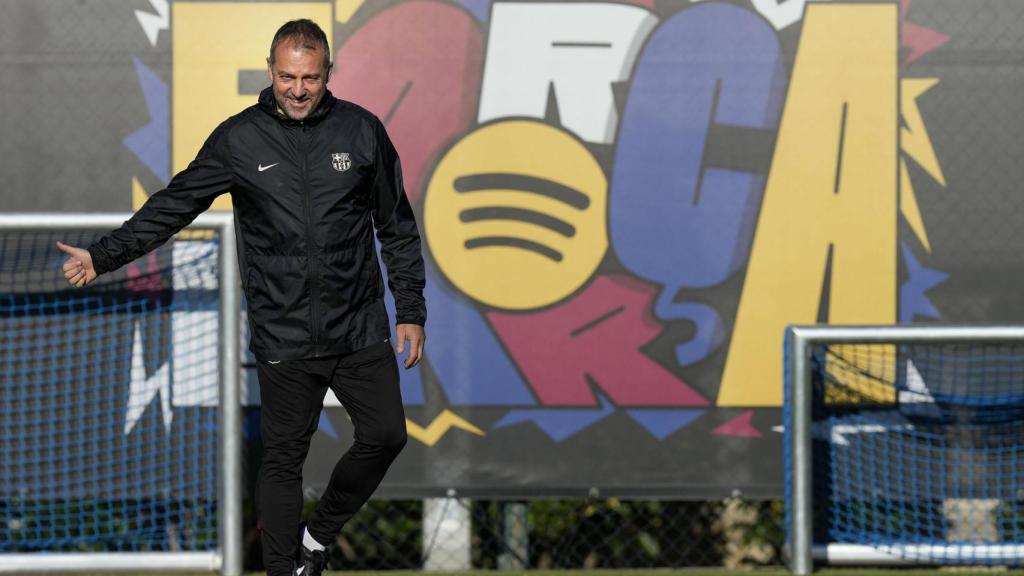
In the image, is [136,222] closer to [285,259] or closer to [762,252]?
[285,259]

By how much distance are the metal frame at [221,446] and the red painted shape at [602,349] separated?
119 cm

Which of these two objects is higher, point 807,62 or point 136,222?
point 807,62

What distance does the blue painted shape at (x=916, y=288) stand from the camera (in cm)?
623

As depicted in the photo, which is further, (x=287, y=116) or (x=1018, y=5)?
(x=1018, y=5)

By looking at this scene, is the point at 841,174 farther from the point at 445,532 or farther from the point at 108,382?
the point at 108,382

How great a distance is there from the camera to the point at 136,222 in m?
4.57

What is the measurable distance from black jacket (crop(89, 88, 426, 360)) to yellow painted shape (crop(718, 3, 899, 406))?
7.27 ft

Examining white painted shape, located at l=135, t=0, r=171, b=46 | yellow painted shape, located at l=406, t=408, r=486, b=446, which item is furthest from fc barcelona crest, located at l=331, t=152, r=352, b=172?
white painted shape, located at l=135, t=0, r=171, b=46

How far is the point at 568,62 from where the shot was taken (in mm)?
6238

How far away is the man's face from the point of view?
4.43 meters

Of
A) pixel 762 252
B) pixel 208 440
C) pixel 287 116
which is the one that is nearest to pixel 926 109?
pixel 762 252

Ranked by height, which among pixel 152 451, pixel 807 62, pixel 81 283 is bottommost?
pixel 152 451

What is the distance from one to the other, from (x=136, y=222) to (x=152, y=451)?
6.22 feet

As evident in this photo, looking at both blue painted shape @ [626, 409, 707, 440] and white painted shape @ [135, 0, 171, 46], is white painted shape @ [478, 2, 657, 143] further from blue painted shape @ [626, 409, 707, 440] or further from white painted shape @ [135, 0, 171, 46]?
white painted shape @ [135, 0, 171, 46]
